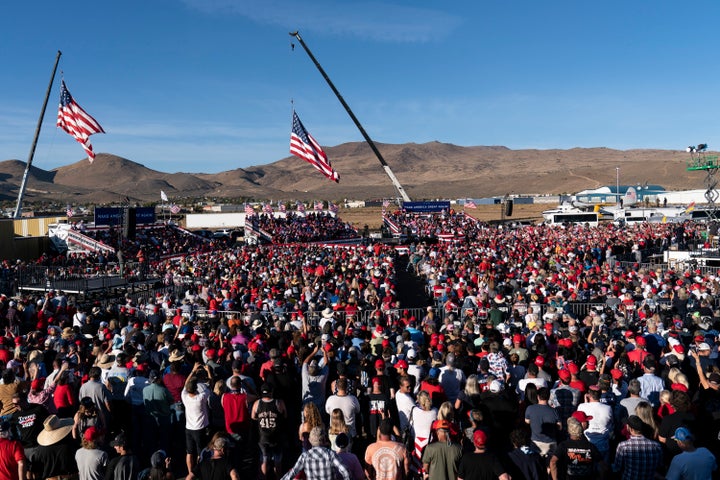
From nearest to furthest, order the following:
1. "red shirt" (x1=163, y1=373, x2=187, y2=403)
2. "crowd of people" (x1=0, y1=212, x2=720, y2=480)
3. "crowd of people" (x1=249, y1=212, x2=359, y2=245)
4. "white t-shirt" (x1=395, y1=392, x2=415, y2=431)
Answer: "crowd of people" (x1=0, y1=212, x2=720, y2=480) → "white t-shirt" (x1=395, y1=392, x2=415, y2=431) → "red shirt" (x1=163, y1=373, x2=187, y2=403) → "crowd of people" (x1=249, y1=212, x2=359, y2=245)

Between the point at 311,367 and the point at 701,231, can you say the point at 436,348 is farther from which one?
the point at 701,231

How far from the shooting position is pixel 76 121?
1121 inches

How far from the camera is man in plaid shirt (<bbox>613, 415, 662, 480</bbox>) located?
17.9 feet

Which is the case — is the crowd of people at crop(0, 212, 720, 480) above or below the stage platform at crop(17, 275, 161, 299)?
above

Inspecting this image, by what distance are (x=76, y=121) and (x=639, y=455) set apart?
29.5m

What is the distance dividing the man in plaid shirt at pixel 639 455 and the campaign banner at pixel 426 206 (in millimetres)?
45673

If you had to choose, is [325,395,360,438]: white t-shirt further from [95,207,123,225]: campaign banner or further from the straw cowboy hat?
[95,207,123,225]: campaign banner

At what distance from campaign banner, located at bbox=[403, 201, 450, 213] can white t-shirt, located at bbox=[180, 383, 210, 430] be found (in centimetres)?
4458

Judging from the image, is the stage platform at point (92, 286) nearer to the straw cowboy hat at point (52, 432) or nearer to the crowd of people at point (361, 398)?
the crowd of people at point (361, 398)

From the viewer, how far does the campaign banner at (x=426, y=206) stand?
5103 cm

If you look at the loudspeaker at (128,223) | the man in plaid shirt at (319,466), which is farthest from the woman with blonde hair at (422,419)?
the loudspeaker at (128,223)

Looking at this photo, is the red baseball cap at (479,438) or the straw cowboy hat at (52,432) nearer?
the red baseball cap at (479,438)

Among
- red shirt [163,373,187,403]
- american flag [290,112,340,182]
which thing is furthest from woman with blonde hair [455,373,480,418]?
american flag [290,112,340,182]

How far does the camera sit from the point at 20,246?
37.8m
